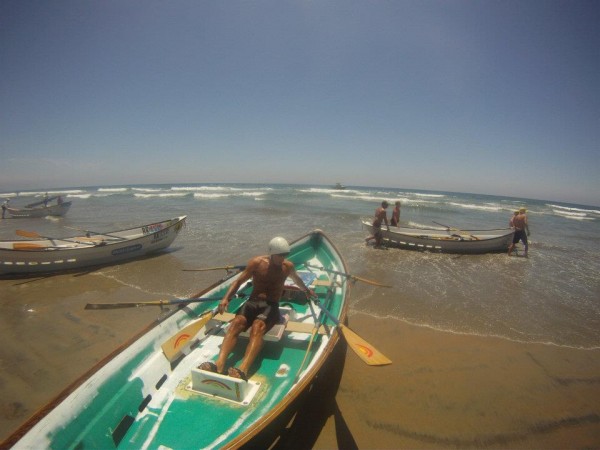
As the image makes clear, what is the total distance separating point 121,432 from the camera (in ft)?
9.45

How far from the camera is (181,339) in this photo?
13.4 ft

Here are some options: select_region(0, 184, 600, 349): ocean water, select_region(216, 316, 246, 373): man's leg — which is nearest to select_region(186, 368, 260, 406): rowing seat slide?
select_region(216, 316, 246, 373): man's leg

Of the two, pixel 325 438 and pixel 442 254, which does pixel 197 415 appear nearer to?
pixel 325 438

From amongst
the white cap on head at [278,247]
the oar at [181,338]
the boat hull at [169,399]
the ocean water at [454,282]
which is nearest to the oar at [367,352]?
the boat hull at [169,399]

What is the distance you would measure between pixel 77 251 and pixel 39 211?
61.9 ft

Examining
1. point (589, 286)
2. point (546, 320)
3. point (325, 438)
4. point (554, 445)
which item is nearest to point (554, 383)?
point (554, 445)

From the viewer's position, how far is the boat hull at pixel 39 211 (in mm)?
21906

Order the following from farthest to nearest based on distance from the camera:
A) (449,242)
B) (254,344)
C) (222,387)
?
(449,242)
(254,344)
(222,387)

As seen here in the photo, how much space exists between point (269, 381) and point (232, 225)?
1599 centimetres

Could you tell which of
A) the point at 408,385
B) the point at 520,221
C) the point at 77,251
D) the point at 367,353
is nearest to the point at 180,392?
the point at 367,353

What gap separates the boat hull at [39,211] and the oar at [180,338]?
2676cm

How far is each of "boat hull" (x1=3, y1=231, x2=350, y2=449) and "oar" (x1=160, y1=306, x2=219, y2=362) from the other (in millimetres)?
38

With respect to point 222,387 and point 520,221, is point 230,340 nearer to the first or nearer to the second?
point 222,387

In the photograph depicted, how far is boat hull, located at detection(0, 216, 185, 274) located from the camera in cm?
907
